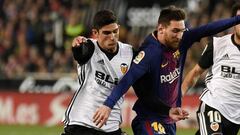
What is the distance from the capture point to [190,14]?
68.4ft

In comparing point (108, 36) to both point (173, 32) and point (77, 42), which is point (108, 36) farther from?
point (173, 32)

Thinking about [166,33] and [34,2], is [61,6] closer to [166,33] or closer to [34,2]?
[34,2]

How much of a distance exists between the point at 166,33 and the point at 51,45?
525 inches

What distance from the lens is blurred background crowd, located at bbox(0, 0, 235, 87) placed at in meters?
20.7

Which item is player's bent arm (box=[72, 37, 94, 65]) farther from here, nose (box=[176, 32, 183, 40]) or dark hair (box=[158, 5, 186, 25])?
nose (box=[176, 32, 183, 40])

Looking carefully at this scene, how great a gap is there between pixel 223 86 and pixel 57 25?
13101 millimetres

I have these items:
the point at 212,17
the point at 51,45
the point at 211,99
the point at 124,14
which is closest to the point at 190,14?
the point at 212,17

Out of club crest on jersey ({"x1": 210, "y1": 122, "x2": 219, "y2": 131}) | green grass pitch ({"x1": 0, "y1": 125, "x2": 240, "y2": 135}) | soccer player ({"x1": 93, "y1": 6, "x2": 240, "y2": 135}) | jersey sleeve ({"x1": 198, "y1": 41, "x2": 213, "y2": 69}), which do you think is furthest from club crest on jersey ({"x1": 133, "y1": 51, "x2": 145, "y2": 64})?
green grass pitch ({"x1": 0, "y1": 125, "x2": 240, "y2": 135})

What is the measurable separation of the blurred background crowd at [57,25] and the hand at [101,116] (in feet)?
40.9

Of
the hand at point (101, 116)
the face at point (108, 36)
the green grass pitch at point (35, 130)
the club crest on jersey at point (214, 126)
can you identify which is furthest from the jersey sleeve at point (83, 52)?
the green grass pitch at point (35, 130)

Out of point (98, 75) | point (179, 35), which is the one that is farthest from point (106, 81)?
point (179, 35)

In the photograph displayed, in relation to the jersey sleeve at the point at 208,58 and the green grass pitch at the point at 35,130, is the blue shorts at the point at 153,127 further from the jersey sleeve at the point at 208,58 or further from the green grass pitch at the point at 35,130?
the green grass pitch at the point at 35,130

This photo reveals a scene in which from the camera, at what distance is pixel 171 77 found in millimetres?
8422

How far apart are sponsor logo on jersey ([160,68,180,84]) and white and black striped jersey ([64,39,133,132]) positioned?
0.42 meters
